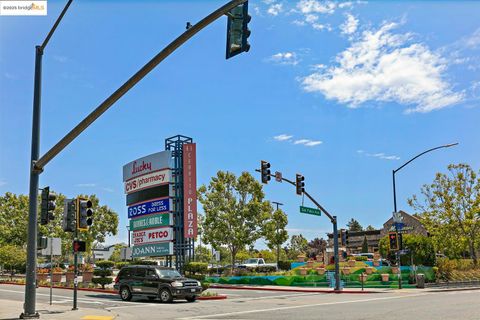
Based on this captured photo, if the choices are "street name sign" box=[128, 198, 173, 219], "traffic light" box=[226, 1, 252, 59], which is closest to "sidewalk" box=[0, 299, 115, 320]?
"street name sign" box=[128, 198, 173, 219]

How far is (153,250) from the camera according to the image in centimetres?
2898

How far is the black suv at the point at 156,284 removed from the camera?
2295cm

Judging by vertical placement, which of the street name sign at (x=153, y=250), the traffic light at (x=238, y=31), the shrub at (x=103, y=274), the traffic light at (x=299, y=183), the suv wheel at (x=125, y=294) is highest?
the traffic light at (x=238, y=31)

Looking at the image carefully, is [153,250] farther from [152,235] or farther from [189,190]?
[189,190]

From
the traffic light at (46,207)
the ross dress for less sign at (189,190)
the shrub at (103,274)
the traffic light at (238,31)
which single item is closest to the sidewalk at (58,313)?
the traffic light at (46,207)

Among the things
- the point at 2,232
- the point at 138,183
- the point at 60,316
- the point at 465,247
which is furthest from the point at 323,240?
the point at 60,316

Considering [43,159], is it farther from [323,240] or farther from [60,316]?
[323,240]

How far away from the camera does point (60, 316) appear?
16.5 metres

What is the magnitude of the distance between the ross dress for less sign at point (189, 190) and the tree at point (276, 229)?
23.2 meters

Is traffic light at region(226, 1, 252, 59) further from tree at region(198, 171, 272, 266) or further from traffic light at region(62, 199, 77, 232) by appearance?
tree at region(198, 171, 272, 266)

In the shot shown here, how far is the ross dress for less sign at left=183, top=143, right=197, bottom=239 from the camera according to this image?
92.0 feet

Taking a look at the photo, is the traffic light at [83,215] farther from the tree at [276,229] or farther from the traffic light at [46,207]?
the tree at [276,229]

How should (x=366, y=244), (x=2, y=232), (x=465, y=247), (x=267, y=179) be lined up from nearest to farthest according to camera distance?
(x=267, y=179), (x=465, y=247), (x=2, y=232), (x=366, y=244)

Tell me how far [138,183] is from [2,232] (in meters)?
37.8
